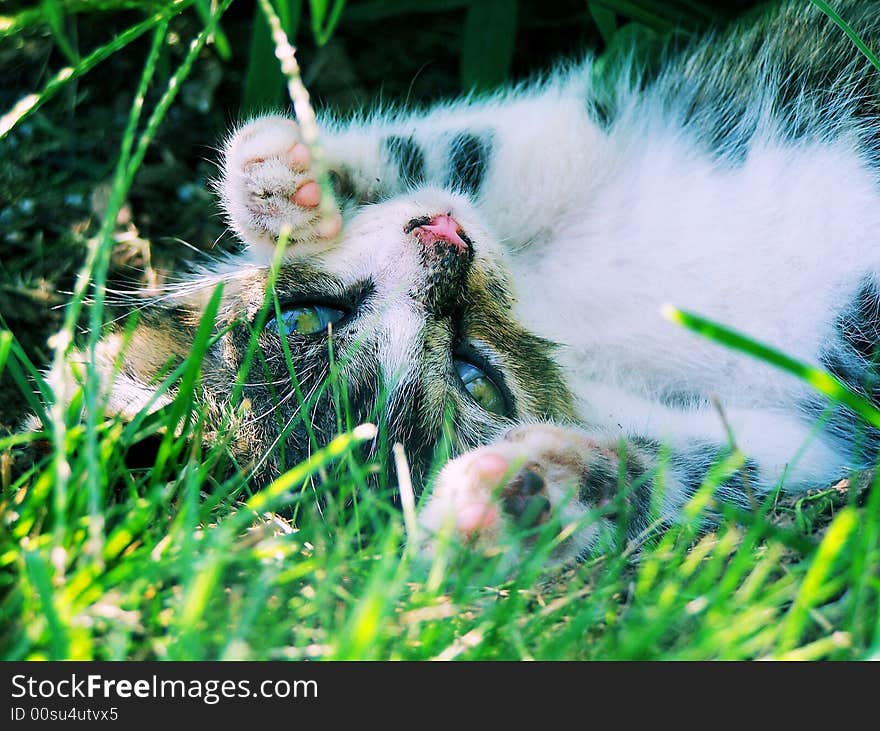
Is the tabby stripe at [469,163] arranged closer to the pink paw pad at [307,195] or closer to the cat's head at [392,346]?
the cat's head at [392,346]

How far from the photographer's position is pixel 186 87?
9.52 feet

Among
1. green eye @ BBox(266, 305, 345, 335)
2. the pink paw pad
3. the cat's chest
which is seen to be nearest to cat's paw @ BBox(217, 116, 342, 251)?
the pink paw pad

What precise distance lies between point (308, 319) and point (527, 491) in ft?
2.15

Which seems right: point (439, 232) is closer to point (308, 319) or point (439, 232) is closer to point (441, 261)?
point (441, 261)

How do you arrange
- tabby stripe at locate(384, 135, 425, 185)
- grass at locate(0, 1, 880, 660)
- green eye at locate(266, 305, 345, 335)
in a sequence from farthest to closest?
1. tabby stripe at locate(384, 135, 425, 185)
2. green eye at locate(266, 305, 345, 335)
3. grass at locate(0, 1, 880, 660)

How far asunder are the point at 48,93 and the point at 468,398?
0.94m

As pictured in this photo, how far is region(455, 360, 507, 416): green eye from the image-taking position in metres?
1.87

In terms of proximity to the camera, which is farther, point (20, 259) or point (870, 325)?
point (20, 259)

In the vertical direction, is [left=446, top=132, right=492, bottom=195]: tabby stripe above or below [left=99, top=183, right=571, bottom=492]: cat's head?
above

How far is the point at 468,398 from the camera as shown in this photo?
1.86m

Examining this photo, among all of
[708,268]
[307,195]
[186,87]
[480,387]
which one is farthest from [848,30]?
[186,87]

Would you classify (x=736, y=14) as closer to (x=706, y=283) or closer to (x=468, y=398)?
(x=706, y=283)

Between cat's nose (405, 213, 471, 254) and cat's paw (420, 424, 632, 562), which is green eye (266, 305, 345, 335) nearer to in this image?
cat's nose (405, 213, 471, 254)
